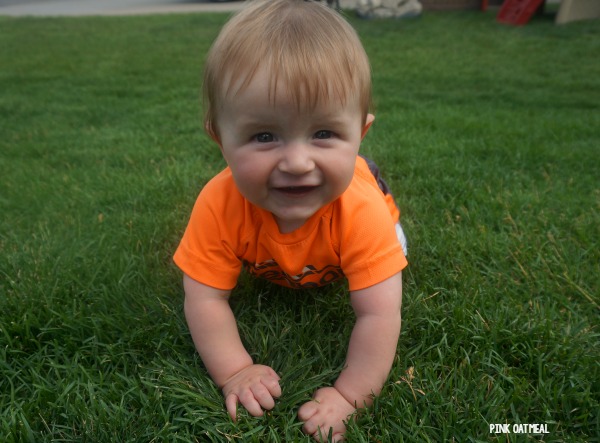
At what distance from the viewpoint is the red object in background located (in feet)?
31.9

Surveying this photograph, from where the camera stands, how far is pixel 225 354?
64.3 inches

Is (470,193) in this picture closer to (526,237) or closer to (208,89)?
(526,237)

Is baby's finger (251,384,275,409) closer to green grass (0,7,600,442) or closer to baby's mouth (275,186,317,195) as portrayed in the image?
green grass (0,7,600,442)

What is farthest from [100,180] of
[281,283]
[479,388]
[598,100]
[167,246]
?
[598,100]

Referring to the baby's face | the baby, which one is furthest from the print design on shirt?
the baby's face

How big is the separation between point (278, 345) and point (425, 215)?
114 centimetres

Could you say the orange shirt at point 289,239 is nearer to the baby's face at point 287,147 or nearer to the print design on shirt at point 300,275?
the print design on shirt at point 300,275

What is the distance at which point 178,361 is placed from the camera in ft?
5.68

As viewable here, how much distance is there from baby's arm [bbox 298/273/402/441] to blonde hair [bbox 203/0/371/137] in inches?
20.7

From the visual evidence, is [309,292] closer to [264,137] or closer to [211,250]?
[211,250]

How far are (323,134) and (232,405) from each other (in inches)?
29.5

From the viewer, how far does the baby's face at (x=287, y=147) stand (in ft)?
4.56

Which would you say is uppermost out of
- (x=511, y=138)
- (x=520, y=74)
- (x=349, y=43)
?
(x=349, y=43)

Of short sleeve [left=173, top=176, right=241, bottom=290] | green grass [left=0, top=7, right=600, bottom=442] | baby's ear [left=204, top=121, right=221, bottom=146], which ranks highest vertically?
baby's ear [left=204, top=121, right=221, bottom=146]
